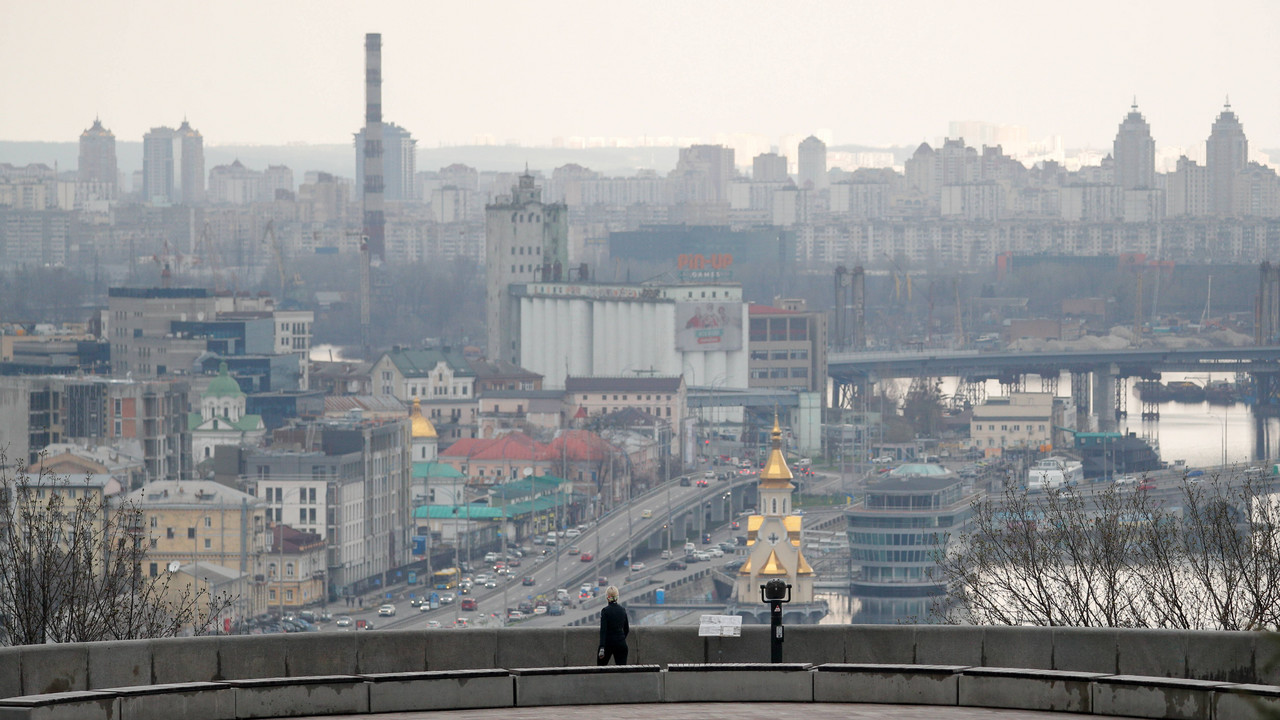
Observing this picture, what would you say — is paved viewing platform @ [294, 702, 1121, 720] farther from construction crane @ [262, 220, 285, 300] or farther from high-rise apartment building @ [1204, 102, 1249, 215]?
high-rise apartment building @ [1204, 102, 1249, 215]

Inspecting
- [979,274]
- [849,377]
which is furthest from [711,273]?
[979,274]

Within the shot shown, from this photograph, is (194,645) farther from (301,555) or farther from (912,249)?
(912,249)

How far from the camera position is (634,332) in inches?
2744

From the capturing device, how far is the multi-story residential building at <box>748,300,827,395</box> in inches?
2859

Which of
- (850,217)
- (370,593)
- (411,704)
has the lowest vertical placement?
(370,593)

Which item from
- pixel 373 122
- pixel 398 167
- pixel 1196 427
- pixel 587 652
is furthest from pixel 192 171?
pixel 587 652

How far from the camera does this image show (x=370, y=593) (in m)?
40.5

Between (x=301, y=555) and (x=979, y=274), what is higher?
(x=979, y=274)

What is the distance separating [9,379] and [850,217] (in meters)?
111

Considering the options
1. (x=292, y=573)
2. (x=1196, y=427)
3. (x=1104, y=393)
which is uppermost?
(x=1104, y=393)

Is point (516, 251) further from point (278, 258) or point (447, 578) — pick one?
point (278, 258)

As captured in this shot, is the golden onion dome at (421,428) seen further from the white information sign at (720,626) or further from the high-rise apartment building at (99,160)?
the high-rise apartment building at (99,160)

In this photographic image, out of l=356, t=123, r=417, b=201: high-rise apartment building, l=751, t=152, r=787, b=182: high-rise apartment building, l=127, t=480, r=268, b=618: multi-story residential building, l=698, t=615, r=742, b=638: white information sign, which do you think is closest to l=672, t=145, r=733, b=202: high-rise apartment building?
l=751, t=152, r=787, b=182: high-rise apartment building

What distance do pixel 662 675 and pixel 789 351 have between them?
6533 cm
